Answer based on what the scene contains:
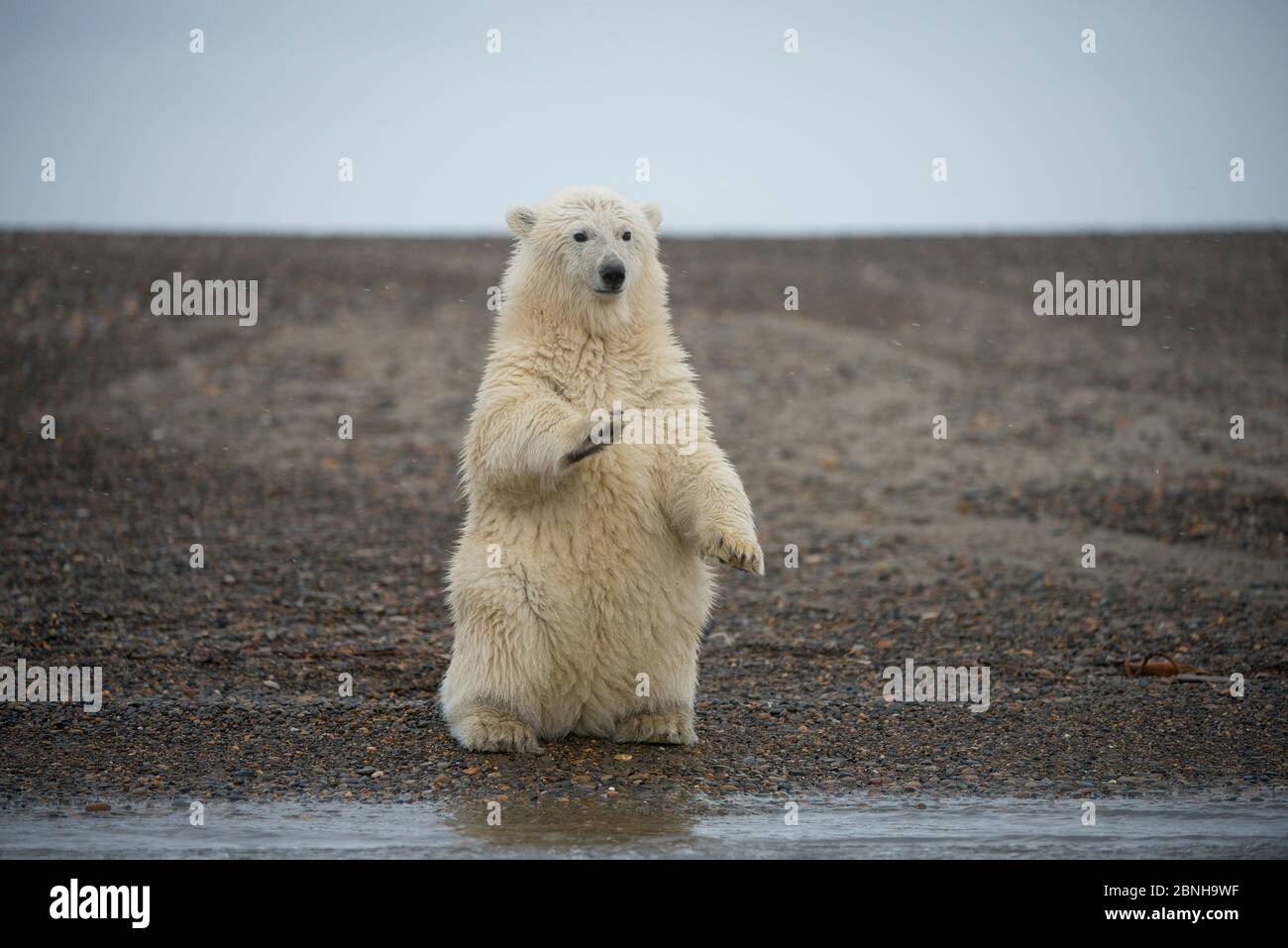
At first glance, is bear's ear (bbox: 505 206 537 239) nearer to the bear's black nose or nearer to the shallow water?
the bear's black nose

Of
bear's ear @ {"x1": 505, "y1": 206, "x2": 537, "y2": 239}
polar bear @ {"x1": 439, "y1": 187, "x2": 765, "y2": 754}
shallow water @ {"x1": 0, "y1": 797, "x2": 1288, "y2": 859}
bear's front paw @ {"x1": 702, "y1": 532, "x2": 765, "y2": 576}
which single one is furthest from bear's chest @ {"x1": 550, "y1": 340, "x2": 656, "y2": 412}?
shallow water @ {"x1": 0, "y1": 797, "x2": 1288, "y2": 859}

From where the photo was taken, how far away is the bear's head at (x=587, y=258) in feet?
24.7

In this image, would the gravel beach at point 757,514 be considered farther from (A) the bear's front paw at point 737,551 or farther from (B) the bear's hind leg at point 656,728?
(A) the bear's front paw at point 737,551

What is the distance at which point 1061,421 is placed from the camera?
16.3 m

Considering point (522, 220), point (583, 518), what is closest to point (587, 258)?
point (522, 220)

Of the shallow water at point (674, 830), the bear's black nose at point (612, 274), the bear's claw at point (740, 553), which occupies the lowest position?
the shallow water at point (674, 830)

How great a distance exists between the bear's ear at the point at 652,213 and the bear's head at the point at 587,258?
3.0 inches

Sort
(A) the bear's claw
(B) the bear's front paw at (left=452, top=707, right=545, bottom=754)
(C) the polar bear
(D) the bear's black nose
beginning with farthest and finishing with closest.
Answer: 1. (B) the bear's front paw at (left=452, top=707, right=545, bottom=754)
2. (C) the polar bear
3. (D) the bear's black nose
4. (A) the bear's claw

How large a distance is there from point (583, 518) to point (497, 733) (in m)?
1.15

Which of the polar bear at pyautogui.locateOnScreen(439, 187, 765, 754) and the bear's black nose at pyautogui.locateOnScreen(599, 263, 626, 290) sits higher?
the bear's black nose at pyautogui.locateOnScreen(599, 263, 626, 290)

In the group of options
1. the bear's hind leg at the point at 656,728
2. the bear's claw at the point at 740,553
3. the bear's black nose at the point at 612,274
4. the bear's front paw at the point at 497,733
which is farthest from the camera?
the bear's hind leg at the point at 656,728

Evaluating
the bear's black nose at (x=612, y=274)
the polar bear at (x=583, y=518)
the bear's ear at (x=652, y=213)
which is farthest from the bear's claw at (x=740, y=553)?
the bear's ear at (x=652, y=213)

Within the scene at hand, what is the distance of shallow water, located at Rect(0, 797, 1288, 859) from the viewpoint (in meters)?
6.17

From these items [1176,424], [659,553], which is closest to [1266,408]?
[1176,424]
